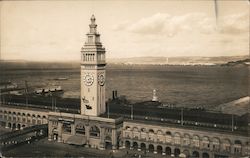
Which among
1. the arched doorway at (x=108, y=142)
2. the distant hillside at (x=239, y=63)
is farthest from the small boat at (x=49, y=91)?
the distant hillside at (x=239, y=63)

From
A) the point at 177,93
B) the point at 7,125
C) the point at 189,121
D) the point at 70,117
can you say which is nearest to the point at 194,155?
the point at 189,121

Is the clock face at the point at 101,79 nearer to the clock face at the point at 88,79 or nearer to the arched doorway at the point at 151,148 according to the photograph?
the clock face at the point at 88,79

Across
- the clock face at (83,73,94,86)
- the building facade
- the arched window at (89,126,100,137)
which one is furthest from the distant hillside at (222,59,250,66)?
the arched window at (89,126,100,137)

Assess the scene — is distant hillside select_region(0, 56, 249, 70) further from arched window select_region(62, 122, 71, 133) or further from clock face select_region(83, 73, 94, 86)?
arched window select_region(62, 122, 71, 133)

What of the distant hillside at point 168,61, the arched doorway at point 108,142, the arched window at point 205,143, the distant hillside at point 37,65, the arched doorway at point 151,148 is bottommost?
the arched doorway at point 151,148

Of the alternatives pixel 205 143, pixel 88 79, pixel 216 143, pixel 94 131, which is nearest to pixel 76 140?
pixel 94 131

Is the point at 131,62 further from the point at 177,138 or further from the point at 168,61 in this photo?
the point at 177,138
